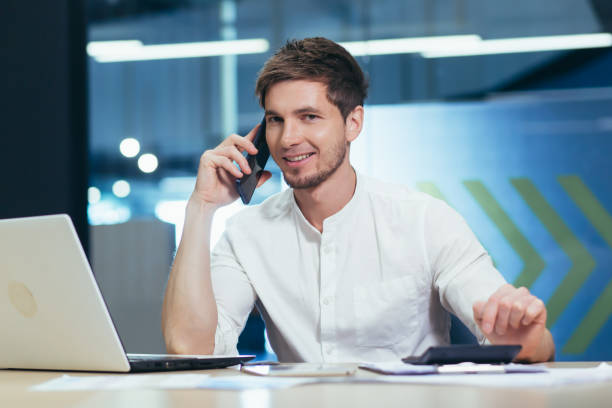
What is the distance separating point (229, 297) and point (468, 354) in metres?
0.85

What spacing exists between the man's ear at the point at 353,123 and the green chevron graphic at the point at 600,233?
1.98 metres

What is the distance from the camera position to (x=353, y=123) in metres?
2.13

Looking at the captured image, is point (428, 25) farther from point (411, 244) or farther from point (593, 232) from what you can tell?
point (411, 244)

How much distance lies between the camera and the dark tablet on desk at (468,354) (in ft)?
3.82

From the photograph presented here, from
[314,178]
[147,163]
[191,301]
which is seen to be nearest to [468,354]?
[191,301]

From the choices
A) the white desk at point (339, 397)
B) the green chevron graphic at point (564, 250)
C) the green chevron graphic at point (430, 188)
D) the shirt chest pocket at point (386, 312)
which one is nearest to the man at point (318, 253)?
the shirt chest pocket at point (386, 312)

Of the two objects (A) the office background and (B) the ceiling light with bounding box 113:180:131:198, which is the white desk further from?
(B) the ceiling light with bounding box 113:180:131:198

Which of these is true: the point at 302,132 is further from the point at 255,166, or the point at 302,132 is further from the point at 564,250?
the point at 564,250

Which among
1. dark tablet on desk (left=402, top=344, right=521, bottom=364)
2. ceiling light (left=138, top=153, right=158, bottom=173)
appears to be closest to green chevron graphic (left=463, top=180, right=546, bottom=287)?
ceiling light (left=138, top=153, right=158, bottom=173)

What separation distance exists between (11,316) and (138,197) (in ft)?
9.48

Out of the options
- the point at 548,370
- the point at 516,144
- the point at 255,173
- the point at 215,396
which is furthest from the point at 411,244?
the point at 516,144

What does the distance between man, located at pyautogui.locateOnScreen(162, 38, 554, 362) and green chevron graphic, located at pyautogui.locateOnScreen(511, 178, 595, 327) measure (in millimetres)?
Answer: 1961

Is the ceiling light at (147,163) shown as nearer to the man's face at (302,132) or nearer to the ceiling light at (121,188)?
the ceiling light at (121,188)

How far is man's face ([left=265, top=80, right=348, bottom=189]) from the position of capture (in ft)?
6.40
